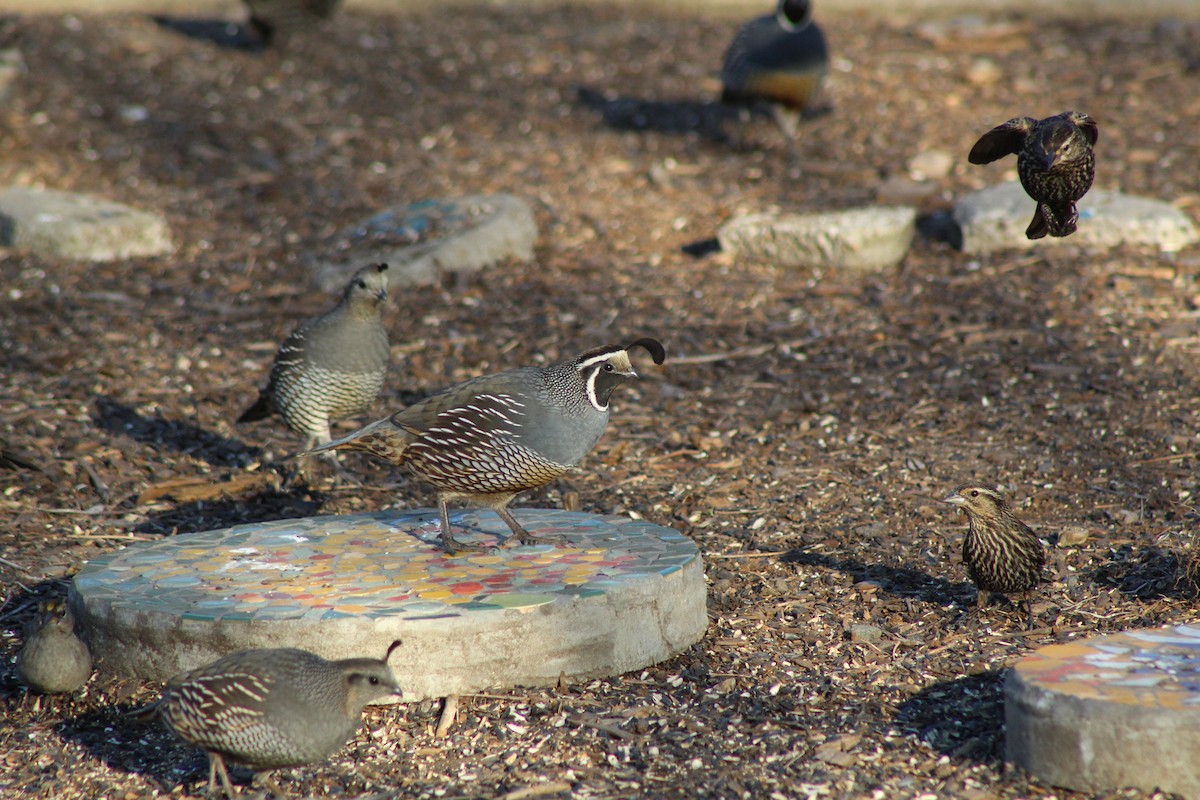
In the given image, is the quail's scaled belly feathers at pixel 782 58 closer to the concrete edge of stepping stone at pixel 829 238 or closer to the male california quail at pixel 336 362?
the concrete edge of stepping stone at pixel 829 238

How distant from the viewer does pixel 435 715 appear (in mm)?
4473

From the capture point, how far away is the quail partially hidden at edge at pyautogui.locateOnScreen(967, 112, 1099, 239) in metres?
3.79

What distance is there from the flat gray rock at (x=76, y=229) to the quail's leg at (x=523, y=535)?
5.61 meters

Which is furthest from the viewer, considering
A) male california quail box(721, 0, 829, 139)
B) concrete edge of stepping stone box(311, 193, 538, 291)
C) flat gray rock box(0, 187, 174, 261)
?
male california quail box(721, 0, 829, 139)

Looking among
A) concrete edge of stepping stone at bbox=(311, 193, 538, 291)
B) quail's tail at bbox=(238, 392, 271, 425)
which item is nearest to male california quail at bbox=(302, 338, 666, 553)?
quail's tail at bbox=(238, 392, 271, 425)

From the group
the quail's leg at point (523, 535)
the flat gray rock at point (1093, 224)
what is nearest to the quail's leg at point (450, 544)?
the quail's leg at point (523, 535)

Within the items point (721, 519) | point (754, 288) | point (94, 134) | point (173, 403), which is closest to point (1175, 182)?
point (754, 288)

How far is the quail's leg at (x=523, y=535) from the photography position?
527cm

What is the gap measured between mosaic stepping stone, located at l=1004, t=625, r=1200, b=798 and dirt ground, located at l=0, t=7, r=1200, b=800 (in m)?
0.14

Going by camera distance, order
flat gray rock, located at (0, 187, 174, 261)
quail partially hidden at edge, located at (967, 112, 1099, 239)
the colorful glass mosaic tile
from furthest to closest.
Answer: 1. flat gray rock, located at (0, 187, 174, 261)
2. the colorful glass mosaic tile
3. quail partially hidden at edge, located at (967, 112, 1099, 239)

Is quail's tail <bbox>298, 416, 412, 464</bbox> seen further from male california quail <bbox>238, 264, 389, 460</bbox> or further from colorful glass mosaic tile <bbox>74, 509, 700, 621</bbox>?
male california quail <bbox>238, 264, 389, 460</bbox>

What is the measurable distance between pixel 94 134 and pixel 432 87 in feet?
9.83

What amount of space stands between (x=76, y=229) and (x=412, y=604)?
6.28 m

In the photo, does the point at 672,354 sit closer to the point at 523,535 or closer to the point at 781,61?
the point at 523,535
